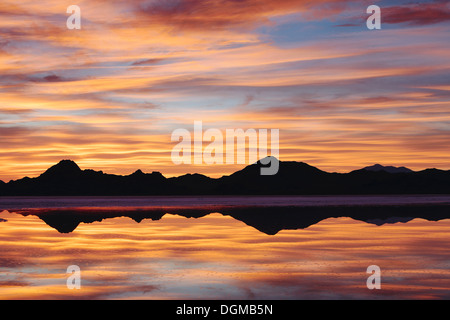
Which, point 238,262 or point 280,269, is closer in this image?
point 280,269

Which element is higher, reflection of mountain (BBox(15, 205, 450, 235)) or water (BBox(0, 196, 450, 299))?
reflection of mountain (BBox(15, 205, 450, 235))

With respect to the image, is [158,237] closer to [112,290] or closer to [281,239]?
[281,239]

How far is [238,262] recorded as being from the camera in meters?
19.5

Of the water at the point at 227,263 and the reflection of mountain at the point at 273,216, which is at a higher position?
the reflection of mountain at the point at 273,216

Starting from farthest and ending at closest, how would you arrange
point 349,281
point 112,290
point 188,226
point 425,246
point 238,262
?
point 188,226
point 425,246
point 238,262
point 349,281
point 112,290

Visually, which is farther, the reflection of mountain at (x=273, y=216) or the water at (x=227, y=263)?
the reflection of mountain at (x=273, y=216)

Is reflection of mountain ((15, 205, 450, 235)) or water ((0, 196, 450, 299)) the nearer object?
water ((0, 196, 450, 299))

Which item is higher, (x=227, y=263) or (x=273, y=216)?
(x=273, y=216)

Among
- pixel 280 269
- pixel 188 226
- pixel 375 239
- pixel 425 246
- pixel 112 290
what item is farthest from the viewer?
pixel 188 226

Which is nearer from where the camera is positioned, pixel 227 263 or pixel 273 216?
pixel 227 263
